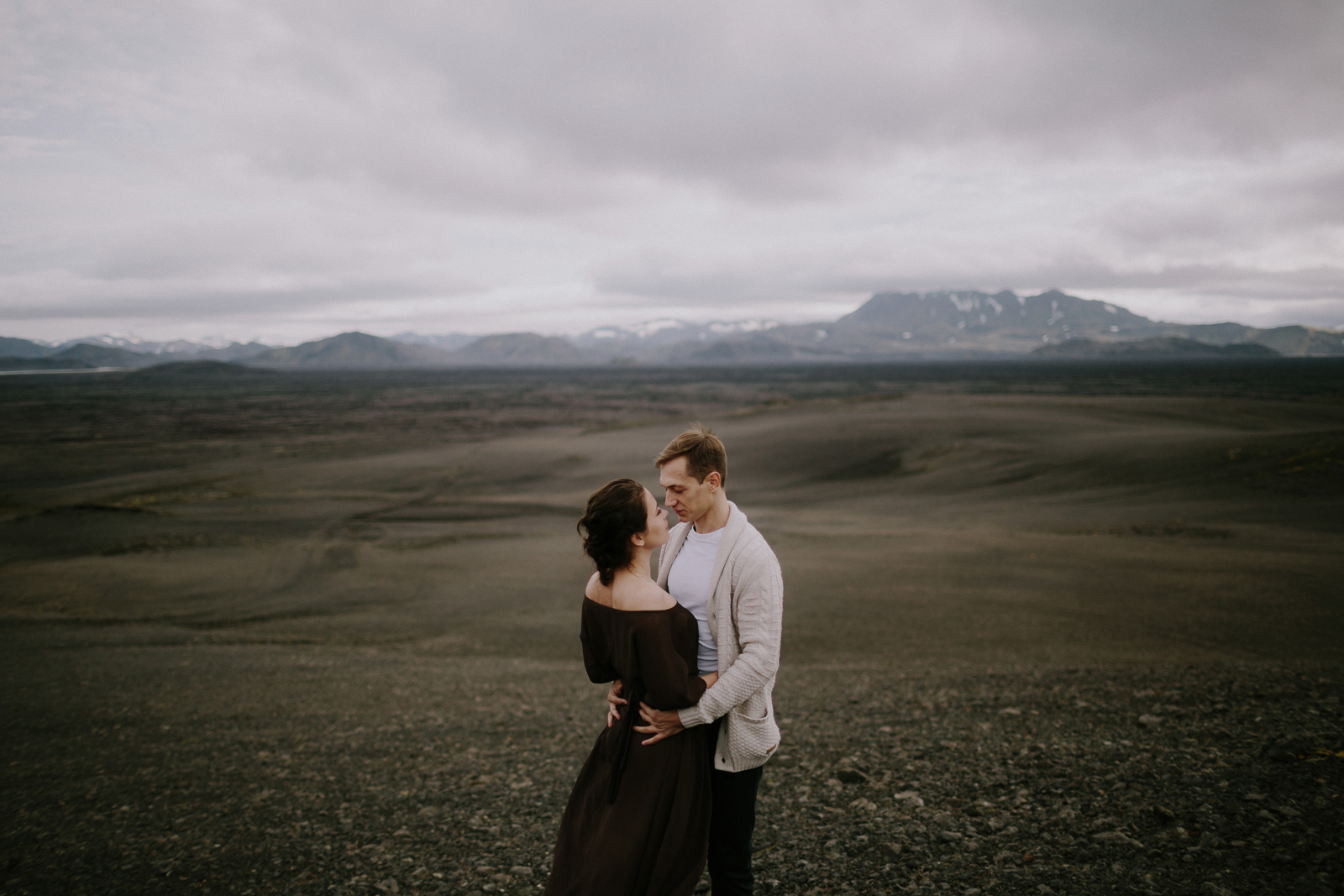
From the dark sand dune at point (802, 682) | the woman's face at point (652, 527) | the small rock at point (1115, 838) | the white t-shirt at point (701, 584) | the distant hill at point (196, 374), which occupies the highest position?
the distant hill at point (196, 374)

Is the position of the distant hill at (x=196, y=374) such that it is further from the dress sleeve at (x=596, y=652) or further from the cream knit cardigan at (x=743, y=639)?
A: the cream knit cardigan at (x=743, y=639)

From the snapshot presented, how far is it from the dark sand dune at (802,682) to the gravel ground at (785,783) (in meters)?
0.03

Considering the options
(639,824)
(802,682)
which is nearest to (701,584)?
(639,824)

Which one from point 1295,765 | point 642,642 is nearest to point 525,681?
point 642,642

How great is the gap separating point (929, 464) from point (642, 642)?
2395cm

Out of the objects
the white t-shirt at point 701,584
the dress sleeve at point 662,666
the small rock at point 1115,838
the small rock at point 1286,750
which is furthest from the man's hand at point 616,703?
the small rock at point 1286,750

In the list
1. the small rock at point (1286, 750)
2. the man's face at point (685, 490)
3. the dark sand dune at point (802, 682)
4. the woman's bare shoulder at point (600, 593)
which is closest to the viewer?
the woman's bare shoulder at point (600, 593)

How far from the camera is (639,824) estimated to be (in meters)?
2.77

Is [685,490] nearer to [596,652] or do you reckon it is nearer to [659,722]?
[596,652]

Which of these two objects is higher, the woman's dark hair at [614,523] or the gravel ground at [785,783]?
the woman's dark hair at [614,523]

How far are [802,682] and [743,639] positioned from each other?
5.43 metres

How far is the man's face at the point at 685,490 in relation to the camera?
9.53 feet

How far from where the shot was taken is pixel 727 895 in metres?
3.12

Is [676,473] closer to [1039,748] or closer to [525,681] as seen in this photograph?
[1039,748]
